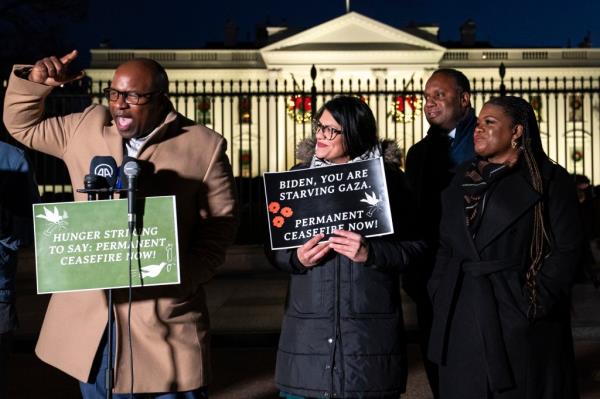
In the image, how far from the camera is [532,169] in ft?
10.5

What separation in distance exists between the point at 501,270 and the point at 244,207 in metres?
14.7

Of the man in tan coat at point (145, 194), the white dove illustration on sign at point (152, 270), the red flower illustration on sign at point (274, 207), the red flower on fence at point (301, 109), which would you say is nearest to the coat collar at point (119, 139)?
the man in tan coat at point (145, 194)

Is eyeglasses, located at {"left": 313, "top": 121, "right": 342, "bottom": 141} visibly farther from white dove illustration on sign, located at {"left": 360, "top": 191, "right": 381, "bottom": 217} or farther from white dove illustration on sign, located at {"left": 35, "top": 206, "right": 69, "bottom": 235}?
white dove illustration on sign, located at {"left": 35, "top": 206, "right": 69, "bottom": 235}

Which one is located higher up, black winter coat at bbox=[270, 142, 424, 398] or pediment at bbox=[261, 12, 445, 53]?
pediment at bbox=[261, 12, 445, 53]

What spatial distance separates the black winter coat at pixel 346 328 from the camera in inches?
115

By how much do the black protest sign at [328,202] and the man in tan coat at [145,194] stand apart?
19 centimetres

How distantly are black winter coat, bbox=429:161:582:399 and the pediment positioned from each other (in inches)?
1867

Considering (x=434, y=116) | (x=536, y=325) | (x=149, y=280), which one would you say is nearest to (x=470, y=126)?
(x=434, y=116)

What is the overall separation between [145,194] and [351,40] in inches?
1919

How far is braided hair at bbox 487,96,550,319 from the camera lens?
312cm

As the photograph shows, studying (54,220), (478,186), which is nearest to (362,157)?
(478,186)

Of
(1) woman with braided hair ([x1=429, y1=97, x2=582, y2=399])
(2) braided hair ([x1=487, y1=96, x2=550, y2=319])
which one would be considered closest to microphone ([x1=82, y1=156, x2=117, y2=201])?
(1) woman with braided hair ([x1=429, y1=97, x2=582, y2=399])

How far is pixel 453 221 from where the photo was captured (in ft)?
10.7

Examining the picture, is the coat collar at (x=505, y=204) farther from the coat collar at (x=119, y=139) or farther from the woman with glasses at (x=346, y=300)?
the coat collar at (x=119, y=139)
